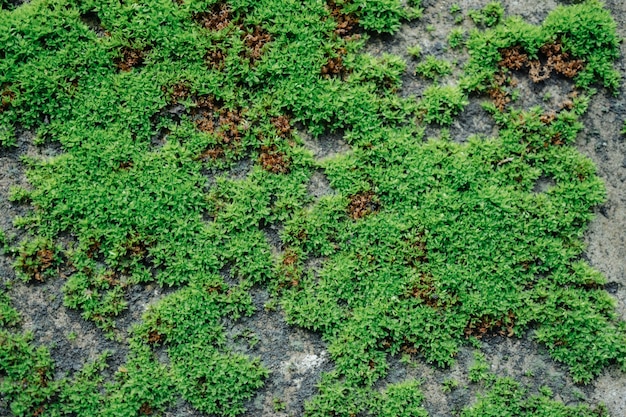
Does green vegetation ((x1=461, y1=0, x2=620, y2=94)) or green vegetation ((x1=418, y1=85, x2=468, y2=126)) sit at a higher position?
green vegetation ((x1=461, y1=0, x2=620, y2=94))

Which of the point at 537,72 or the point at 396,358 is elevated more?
the point at 537,72

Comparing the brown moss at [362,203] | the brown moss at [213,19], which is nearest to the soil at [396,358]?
the brown moss at [213,19]

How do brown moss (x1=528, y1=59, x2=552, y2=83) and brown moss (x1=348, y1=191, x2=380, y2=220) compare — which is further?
brown moss (x1=528, y1=59, x2=552, y2=83)

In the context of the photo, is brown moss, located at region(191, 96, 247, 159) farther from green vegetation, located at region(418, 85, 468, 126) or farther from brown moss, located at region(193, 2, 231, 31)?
green vegetation, located at region(418, 85, 468, 126)

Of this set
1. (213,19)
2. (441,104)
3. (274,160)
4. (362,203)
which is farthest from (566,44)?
(213,19)

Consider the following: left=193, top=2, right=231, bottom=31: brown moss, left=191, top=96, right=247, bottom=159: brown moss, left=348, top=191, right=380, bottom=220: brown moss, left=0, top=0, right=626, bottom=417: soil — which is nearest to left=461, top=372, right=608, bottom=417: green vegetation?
left=0, top=0, right=626, bottom=417: soil

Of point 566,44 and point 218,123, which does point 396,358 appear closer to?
point 218,123

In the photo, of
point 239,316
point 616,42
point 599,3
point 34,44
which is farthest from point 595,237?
point 34,44
